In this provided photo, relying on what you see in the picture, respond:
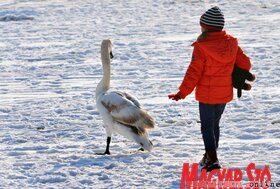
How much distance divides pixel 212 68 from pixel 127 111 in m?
1.34

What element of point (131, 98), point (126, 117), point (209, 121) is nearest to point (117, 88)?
point (131, 98)

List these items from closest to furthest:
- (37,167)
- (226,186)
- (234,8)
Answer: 1. (226,186)
2. (37,167)
3. (234,8)

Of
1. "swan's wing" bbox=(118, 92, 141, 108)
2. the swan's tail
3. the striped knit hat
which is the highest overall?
the striped knit hat

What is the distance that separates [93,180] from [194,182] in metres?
0.93

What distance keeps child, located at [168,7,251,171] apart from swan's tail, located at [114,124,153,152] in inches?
35.6

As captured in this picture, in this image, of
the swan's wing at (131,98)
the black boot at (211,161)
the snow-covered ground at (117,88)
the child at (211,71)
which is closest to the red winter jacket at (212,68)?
the child at (211,71)

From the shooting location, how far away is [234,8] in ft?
73.0

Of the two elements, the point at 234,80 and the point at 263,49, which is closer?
the point at 234,80

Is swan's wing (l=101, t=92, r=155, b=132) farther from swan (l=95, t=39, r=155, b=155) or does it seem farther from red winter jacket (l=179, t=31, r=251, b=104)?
red winter jacket (l=179, t=31, r=251, b=104)

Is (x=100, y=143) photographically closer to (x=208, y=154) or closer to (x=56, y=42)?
(x=208, y=154)

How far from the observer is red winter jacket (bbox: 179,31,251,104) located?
19.5 feet

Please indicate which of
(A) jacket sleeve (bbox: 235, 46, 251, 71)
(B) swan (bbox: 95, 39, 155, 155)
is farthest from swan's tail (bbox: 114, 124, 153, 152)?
(A) jacket sleeve (bbox: 235, 46, 251, 71)

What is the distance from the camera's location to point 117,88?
1104 centimetres

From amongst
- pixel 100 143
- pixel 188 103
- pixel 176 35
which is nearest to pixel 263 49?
pixel 176 35
